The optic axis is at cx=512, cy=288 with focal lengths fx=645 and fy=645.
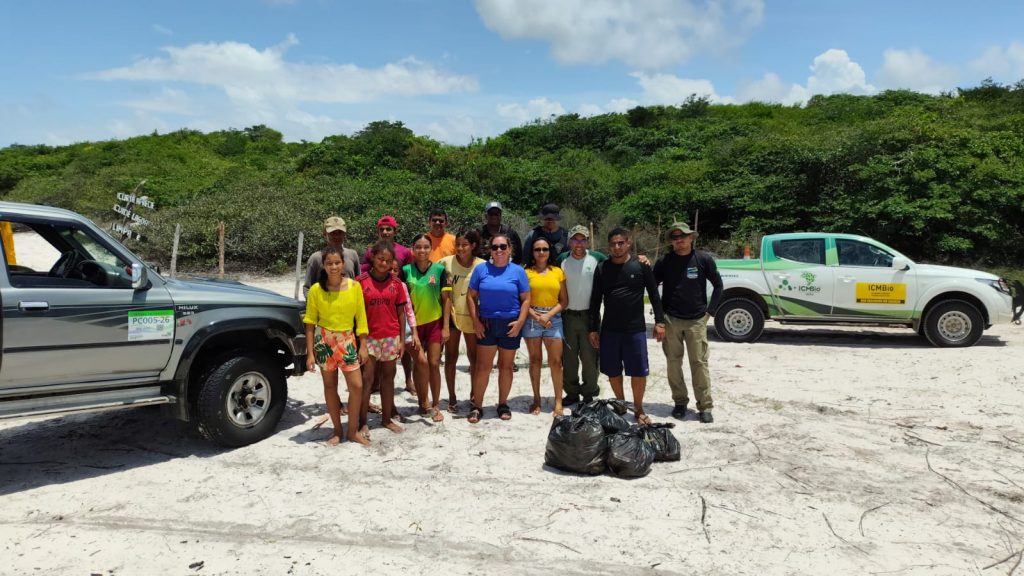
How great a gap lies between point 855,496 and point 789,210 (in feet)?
53.0

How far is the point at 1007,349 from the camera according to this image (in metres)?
9.15

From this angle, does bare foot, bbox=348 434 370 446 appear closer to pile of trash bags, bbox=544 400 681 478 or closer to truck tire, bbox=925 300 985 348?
pile of trash bags, bbox=544 400 681 478

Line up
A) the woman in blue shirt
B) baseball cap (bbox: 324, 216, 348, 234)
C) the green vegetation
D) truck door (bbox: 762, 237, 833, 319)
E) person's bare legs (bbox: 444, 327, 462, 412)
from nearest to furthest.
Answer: the woman in blue shirt, baseball cap (bbox: 324, 216, 348, 234), person's bare legs (bbox: 444, 327, 462, 412), truck door (bbox: 762, 237, 833, 319), the green vegetation

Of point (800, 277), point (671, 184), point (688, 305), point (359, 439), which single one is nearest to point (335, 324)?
point (359, 439)

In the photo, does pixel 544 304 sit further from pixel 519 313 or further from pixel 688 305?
pixel 688 305

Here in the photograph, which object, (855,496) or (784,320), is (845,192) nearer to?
(784,320)

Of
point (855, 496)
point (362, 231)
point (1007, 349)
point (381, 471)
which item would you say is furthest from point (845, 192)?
point (381, 471)

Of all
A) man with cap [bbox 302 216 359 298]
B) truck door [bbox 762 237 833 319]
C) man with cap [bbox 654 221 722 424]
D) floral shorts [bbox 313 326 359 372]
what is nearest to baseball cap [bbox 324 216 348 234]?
man with cap [bbox 302 216 359 298]

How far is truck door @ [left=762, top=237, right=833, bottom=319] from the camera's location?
958cm

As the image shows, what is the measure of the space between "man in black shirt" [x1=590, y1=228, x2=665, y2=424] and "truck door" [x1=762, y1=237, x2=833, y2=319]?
462 cm

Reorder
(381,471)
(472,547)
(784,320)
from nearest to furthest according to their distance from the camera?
(472,547), (381,471), (784,320)

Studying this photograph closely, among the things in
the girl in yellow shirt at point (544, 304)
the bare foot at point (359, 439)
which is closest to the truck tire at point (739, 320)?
the girl in yellow shirt at point (544, 304)

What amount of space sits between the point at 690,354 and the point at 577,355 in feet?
3.53

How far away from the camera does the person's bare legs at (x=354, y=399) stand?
5.32 meters
